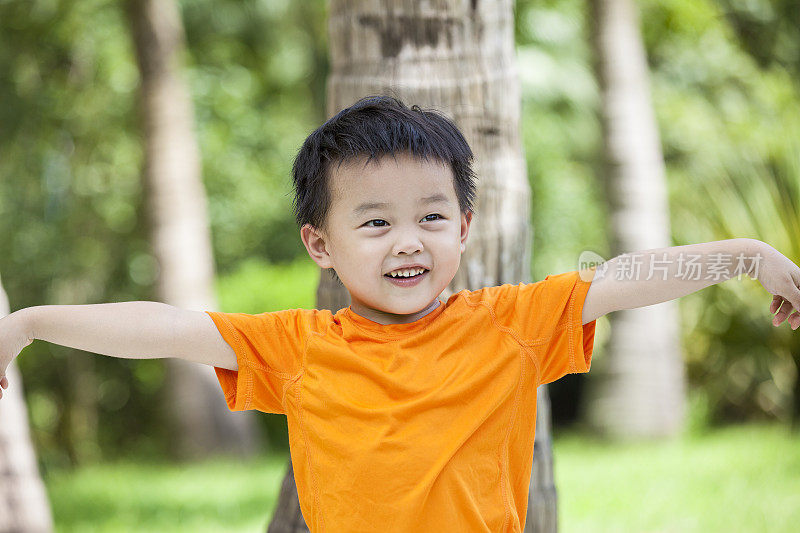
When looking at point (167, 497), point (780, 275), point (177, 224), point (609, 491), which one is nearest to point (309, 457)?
point (780, 275)

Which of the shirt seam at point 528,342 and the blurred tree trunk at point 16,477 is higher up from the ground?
the shirt seam at point 528,342

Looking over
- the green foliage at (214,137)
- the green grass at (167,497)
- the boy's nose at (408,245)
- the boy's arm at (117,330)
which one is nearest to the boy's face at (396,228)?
the boy's nose at (408,245)

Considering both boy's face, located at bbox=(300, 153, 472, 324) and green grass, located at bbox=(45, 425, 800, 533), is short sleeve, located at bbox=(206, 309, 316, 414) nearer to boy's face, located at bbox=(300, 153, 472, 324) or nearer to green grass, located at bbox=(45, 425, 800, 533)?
boy's face, located at bbox=(300, 153, 472, 324)

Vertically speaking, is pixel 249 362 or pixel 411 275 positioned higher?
pixel 411 275

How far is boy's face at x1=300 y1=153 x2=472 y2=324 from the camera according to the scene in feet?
6.37

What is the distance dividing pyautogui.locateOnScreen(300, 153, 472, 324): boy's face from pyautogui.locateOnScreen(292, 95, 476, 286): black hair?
0.03 metres

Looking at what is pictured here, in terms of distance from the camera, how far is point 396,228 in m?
1.94

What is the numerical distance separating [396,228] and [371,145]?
190 millimetres

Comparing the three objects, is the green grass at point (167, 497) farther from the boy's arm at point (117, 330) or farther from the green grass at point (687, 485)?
the boy's arm at point (117, 330)

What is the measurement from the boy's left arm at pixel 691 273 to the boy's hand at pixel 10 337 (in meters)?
1.16

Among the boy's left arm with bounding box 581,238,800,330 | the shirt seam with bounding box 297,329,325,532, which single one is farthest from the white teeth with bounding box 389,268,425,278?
the boy's left arm with bounding box 581,238,800,330

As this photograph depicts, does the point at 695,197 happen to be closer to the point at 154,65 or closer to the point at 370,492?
the point at 154,65

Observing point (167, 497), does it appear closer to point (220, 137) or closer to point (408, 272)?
point (408, 272)

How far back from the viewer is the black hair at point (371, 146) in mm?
1984
